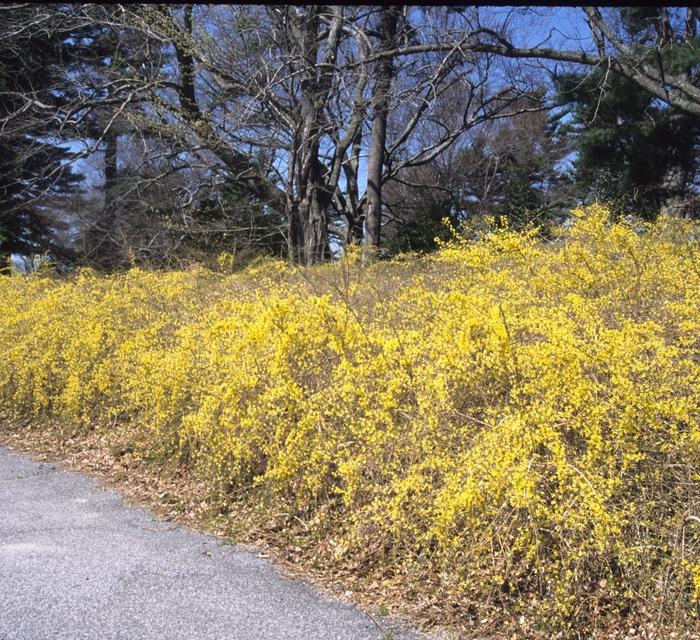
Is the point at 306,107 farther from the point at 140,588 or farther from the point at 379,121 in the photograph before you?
the point at 140,588

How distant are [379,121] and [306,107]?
70.3 inches

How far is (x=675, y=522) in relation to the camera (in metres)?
3.12

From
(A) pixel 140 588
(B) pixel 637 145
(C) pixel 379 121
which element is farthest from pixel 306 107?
(A) pixel 140 588

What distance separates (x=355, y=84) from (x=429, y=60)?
151cm

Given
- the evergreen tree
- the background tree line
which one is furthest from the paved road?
the evergreen tree

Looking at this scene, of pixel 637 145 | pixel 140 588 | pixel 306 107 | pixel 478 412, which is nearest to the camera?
pixel 140 588

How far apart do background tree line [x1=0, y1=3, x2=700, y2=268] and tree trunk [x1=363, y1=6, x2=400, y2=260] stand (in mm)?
45

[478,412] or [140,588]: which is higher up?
[478,412]

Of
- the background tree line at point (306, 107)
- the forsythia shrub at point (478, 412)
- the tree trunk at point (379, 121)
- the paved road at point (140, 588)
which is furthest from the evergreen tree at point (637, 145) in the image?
the paved road at point (140, 588)

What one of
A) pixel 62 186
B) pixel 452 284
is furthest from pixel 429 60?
pixel 62 186

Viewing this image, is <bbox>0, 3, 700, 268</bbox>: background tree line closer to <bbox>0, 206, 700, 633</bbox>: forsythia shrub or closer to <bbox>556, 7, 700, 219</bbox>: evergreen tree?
<bbox>556, 7, 700, 219</bbox>: evergreen tree

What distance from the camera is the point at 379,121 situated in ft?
44.1

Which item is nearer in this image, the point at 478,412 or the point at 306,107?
the point at 478,412

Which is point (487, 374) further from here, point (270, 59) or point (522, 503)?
point (270, 59)
